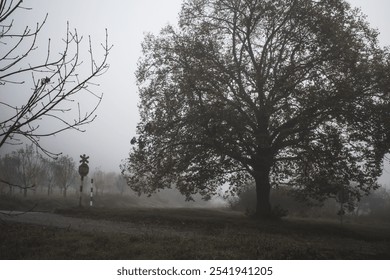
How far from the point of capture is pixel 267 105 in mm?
16031

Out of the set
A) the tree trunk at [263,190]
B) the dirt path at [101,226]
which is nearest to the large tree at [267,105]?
the tree trunk at [263,190]

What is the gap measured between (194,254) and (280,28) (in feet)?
51.2

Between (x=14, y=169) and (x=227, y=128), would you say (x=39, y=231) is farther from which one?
(x=14, y=169)

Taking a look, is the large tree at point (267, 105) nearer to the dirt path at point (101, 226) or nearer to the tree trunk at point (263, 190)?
the tree trunk at point (263, 190)

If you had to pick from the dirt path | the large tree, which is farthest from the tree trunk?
the dirt path

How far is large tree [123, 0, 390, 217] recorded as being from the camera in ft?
51.5

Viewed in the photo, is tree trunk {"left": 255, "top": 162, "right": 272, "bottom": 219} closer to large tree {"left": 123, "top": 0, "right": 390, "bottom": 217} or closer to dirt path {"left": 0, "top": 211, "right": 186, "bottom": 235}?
large tree {"left": 123, "top": 0, "right": 390, "bottom": 217}

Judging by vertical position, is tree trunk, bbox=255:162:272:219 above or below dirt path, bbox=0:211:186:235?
above

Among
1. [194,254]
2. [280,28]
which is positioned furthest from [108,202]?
[194,254]

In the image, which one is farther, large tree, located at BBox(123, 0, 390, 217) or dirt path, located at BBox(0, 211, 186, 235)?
large tree, located at BBox(123, 0, 390, 217)

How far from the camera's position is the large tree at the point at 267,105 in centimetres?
1570

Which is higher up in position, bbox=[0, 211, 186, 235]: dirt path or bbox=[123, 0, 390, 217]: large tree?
bbox=[123, 0, 390, 217]: large tree

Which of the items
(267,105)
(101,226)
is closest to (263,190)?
(267,105)

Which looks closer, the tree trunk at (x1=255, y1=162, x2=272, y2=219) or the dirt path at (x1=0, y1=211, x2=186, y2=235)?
the dirt path at (x1=0, y1=211, x2=186, y2=235)
